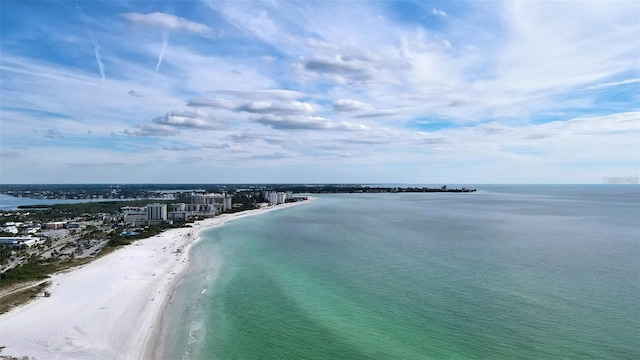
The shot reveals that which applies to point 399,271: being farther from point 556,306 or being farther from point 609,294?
point 609,294

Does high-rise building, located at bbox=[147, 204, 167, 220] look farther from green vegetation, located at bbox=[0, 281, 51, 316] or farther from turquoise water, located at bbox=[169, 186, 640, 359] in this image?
green vegetation, located at bbox=[0, 281, 51, 316]

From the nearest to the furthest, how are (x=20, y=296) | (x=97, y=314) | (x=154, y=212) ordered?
(x=97, y=314) → (x=20, y=296) → (x=154, y=212)

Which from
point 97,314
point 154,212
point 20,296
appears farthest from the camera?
point 154,212

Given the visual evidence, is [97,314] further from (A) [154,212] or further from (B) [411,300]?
(A) [154,212]

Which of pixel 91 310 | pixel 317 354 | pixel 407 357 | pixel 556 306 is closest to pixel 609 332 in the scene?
pixel 556 306

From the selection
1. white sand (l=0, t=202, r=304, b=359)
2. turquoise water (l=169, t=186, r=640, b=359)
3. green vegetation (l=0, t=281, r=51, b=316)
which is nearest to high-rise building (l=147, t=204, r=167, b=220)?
turquoise water (l=169, t=186, r=640, b=359)

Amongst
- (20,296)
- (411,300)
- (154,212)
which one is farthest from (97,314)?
(154,212)
